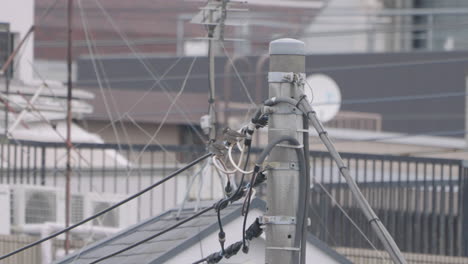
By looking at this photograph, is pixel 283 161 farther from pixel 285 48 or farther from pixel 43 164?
pixel 43 164

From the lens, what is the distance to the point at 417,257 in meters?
13.8

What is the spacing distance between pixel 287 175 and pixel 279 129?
29 centimetres

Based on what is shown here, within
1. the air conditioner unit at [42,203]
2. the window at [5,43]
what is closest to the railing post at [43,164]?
the air conditioner unit at [42,203]

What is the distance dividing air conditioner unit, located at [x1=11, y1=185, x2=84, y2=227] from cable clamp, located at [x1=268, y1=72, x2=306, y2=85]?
8973 millimetres

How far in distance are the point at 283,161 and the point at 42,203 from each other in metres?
9.49

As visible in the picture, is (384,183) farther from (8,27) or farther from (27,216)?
(8,27)

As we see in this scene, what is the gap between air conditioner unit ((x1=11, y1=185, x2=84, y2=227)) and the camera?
15.4 m

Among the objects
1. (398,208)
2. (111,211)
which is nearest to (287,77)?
(398,208)

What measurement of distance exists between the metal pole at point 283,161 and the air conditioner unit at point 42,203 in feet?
29.2

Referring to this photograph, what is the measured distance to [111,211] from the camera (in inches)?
600

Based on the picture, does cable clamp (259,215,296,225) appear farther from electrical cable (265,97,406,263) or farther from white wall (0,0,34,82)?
white wall (0,0,34,82)

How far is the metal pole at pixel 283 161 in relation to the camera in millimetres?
6664

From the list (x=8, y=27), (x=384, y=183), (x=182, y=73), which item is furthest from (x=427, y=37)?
(x=384, y=183)

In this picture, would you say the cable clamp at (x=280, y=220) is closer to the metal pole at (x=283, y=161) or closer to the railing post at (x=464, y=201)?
the metal pole at (x=283, y=161)
